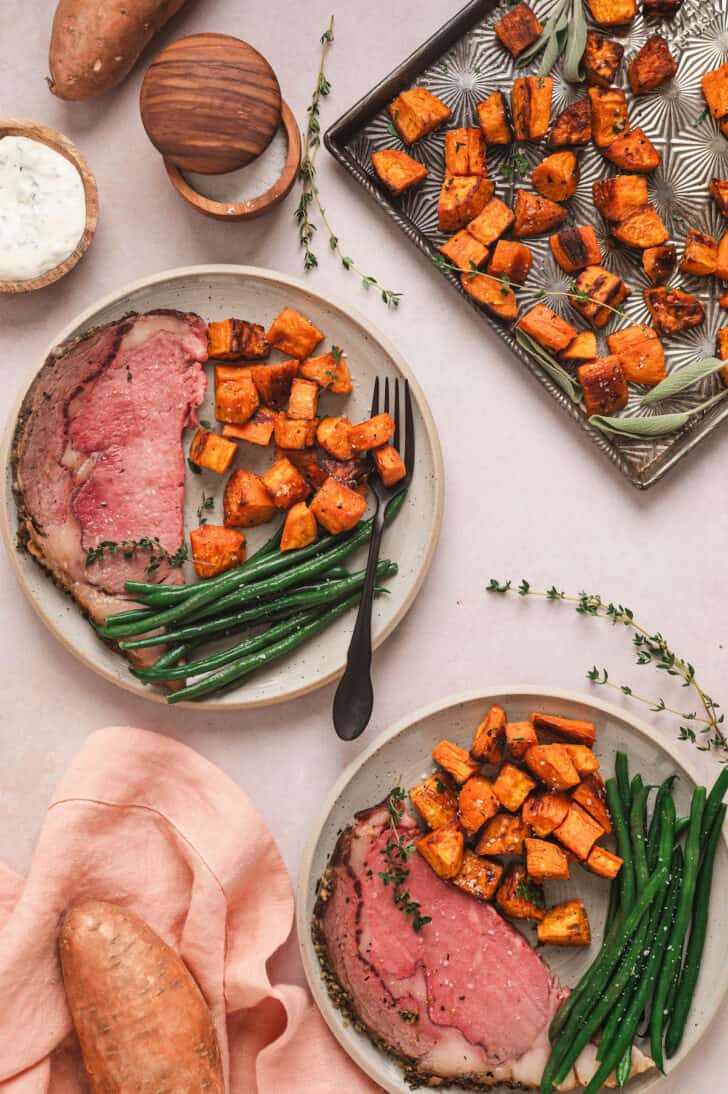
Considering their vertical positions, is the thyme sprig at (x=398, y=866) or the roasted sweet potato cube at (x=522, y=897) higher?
the roasted sweet potato cube at (x=522, y=897)

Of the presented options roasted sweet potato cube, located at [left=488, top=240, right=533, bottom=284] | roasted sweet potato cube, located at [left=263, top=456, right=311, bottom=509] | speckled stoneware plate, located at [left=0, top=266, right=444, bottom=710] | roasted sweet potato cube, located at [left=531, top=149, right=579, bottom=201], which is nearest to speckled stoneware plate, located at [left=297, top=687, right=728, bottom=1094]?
speckled stoneware plate, located at [left=0, top=266, right=444, bottom=710]

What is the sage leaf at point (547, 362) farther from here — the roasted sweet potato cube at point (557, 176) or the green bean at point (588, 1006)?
the green bean at point (588, 1006)

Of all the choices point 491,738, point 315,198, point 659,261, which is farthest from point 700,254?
point 491,738

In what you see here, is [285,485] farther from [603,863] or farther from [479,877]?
[603,863]

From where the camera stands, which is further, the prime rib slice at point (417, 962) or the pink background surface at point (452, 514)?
the pink background surface at point (452, 514)

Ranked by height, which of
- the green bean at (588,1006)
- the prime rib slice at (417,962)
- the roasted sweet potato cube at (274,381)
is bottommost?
the prime rib slice at (417,962)

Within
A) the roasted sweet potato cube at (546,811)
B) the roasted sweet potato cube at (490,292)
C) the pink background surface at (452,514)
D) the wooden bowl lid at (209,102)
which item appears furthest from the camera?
the pink background surface at (452,514)

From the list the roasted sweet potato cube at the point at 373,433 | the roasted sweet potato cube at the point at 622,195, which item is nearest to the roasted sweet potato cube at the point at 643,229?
the roasted sweet potato cube at the point at 622,195

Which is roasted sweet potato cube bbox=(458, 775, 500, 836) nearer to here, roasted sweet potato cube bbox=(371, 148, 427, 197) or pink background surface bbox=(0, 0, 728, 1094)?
pink background surface bbox=(0, 0, 728, 1094)

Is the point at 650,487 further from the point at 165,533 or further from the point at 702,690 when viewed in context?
the point at 165,533
